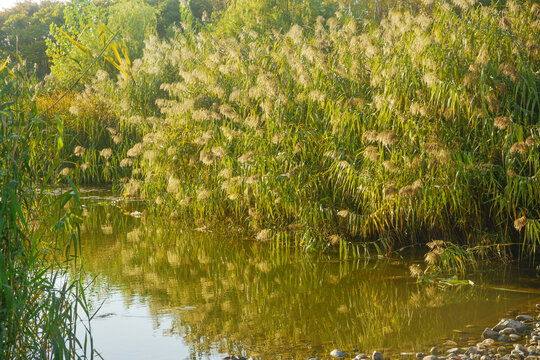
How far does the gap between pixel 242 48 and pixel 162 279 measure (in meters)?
4.09

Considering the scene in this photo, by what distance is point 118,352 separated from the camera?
438 cm

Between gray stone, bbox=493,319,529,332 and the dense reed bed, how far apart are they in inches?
56.1

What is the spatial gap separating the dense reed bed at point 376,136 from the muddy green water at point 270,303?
1.50 feet

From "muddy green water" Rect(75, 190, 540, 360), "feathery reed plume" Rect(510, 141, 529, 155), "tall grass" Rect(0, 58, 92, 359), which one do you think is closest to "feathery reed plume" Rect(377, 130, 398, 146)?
"feathery reed plume" Rect(510, 141, 529, 155)

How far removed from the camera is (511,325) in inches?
178

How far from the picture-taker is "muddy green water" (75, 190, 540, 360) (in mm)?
4504

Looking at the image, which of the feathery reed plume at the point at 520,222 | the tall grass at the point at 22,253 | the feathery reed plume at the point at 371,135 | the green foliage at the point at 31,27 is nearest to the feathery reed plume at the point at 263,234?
the feathery reed plume at the point at 371,135

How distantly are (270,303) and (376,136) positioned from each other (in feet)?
6.87

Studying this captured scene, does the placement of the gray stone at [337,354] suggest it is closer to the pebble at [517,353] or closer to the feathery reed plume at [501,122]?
the pebble at [517,353]

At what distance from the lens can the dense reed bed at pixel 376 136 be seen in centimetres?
614

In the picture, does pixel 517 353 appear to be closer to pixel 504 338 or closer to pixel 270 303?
pixel 504 338

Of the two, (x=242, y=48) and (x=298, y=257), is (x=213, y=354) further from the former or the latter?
(x=242, y=48)

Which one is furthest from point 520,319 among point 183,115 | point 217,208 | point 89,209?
point 89,209

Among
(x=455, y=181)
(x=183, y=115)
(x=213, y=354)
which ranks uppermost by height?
(x=183, y=115)
